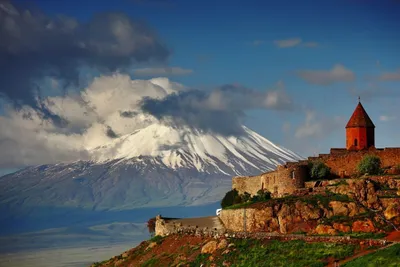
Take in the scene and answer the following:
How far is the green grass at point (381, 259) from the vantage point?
42.5 metres

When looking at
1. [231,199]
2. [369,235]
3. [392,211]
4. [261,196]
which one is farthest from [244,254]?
[231,199]

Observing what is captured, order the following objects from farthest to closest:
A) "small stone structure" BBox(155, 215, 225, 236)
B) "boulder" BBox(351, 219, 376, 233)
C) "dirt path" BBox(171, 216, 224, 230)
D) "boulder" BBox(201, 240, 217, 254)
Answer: "dirt path" BBox(171, 216, 224, 230), "small stone structure" BBox(155, 215, 225, 236), "boulder" BBox(201, 240, 217, 254), "boulder" BBox(351, 219, 376, 233)

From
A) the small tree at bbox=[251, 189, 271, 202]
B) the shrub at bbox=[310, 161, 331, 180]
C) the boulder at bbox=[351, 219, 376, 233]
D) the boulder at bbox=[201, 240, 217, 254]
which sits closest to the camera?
the boulder at bbox=[351, 219, 376, 233]

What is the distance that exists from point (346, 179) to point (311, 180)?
3.19m

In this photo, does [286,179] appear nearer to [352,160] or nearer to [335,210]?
[352,160]

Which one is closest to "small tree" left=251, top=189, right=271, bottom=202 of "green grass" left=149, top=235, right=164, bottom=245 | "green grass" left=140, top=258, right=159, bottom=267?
"green grass" left=149, top=235, right=164, bottom=245

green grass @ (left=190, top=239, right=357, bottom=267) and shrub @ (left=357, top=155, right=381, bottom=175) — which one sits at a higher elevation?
shrub @ (left=357, top=155, right=381, bottom=175)

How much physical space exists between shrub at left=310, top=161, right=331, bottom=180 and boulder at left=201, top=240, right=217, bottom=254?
9084 mm

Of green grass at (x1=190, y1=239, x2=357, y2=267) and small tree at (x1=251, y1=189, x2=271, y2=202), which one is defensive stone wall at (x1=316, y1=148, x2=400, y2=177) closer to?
small tree at (x1=251, y1=189, x2=271, y2=202)

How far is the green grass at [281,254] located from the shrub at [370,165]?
33.3 feet

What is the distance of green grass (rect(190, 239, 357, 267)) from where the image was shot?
46656mm

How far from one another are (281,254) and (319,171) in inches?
489

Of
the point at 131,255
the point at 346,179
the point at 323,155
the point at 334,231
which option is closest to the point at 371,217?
the point at 334,231

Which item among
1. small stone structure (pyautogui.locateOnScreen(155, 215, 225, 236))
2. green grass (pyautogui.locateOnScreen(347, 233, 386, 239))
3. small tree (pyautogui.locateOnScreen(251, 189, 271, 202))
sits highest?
small tree (pyautogui.locateOnScreen(251, 189, 271, 202))
